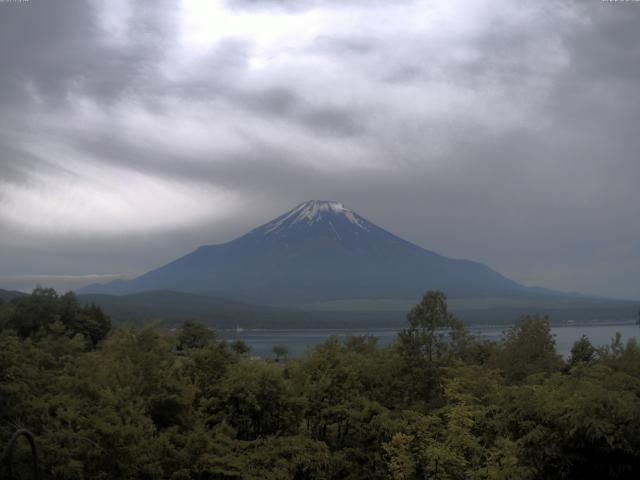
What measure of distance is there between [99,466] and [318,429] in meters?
9.03

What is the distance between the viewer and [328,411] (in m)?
22.8

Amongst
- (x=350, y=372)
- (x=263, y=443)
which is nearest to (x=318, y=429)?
(x=350, y=372)

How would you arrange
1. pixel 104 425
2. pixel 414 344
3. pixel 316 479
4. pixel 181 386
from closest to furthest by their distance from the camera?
1. pixel 104 425
2. pixel 316 479
3. pixel 181 386
4. pixel 414 344

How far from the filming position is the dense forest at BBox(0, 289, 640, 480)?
51.2ft

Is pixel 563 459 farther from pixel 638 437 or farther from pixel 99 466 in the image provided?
pixel 99 466

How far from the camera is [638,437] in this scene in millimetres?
14453

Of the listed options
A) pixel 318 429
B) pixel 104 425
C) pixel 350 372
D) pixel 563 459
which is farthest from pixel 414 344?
pixel 104 425

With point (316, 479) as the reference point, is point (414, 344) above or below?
above

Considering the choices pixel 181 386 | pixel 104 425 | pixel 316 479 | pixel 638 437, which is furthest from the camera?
pixel 181 386

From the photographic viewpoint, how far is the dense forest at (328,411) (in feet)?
51.2

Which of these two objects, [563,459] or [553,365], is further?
[553,365]

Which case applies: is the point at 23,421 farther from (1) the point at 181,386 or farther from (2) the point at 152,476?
→ (1) the point at 181,386

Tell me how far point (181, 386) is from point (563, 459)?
1128cm

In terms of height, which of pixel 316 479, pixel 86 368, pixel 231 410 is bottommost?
pixel 316 479
